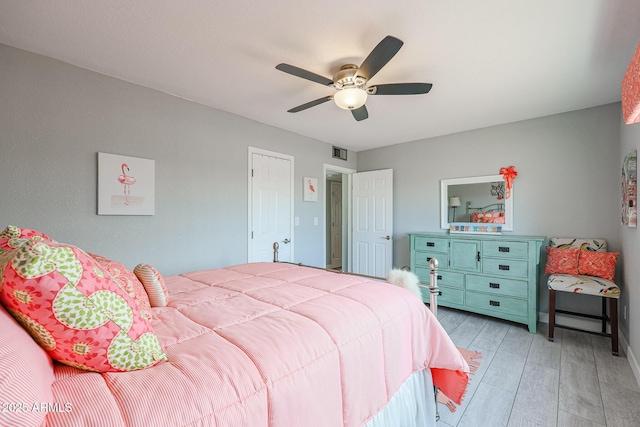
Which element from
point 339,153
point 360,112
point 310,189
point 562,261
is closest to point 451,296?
point 562,261

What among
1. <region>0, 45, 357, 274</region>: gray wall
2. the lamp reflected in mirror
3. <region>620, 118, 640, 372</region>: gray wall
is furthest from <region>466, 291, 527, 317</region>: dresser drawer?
<region>0, 45, 357, 274</region>: gray wall

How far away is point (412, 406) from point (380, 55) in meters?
1.97

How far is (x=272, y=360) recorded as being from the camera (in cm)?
91

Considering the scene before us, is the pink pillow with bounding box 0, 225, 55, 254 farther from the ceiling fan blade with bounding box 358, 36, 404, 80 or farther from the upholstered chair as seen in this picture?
the upholstered chair

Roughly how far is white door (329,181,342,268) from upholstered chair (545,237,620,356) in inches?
162

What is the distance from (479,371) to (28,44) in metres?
4.11

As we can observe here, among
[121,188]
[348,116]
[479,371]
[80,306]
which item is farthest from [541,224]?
[121,188]

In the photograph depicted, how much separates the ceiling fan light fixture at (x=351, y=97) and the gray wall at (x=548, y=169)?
2.36m

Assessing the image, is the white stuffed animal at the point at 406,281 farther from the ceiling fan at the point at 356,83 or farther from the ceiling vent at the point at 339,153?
the ceiling vent at the point at 339,153

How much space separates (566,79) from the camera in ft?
7.82

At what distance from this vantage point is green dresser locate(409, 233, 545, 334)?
303 cm

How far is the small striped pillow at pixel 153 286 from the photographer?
1338 millimetres

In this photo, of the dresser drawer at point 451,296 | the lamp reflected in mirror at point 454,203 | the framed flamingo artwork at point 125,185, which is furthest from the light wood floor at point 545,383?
the framed flamingo artwork at point 125,185

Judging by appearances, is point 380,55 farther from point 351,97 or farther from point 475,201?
point 475,201
